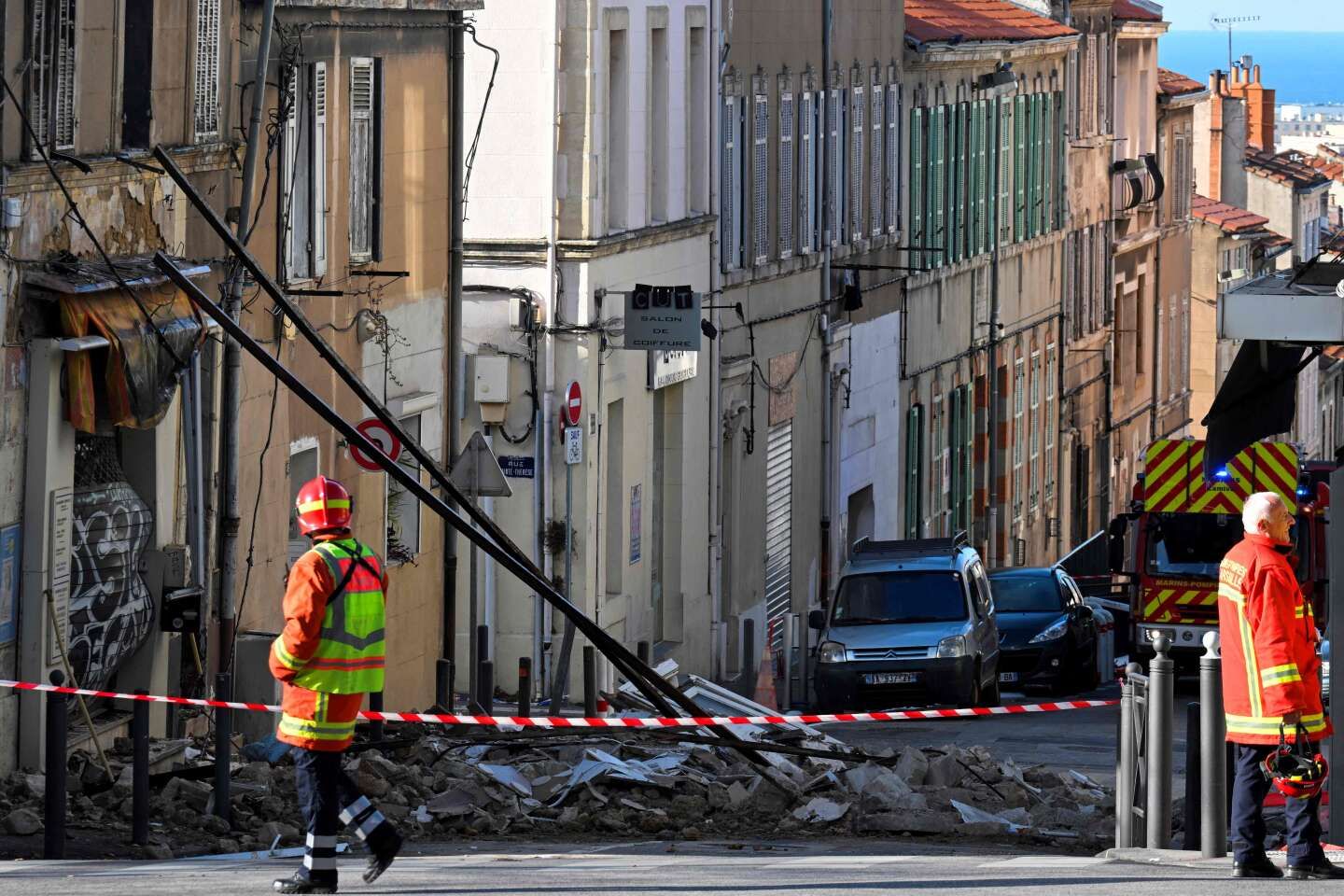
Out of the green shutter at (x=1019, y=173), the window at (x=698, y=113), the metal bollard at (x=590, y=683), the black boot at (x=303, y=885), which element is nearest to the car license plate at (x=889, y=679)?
the metal bollard at (x=590, y=683)

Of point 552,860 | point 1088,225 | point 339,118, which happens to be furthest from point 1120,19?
point 552,860

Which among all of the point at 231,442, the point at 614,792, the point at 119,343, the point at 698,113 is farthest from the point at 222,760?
the point at 698,113

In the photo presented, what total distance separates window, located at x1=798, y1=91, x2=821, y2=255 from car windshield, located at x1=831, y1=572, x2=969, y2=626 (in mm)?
8199

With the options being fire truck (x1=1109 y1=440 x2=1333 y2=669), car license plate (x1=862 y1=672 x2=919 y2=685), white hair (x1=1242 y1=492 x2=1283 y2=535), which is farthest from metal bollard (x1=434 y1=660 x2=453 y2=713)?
fire truck (x1=1109 y1=440 x2=1333 y2=669)

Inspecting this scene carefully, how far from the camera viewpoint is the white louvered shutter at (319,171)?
20672 mm

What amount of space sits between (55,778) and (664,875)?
262 cm

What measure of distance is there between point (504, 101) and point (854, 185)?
12631 mm

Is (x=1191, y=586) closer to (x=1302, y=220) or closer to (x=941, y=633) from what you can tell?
(x=941, y=633)

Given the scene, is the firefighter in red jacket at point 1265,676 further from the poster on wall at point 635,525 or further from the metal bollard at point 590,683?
the poster on wall at point 635,525

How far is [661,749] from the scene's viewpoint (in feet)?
59.2

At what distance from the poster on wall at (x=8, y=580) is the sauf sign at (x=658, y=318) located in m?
12.1

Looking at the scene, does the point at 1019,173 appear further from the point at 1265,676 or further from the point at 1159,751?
the point at 1265,676

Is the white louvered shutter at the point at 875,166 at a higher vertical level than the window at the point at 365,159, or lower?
higher

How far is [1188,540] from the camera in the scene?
30.5 m
